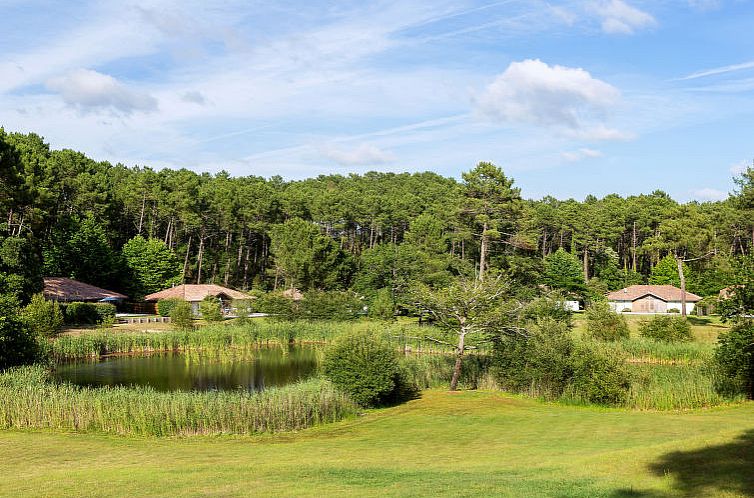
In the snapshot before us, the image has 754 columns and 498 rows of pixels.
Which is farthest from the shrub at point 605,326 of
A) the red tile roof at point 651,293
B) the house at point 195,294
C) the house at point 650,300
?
the house at point 195,294

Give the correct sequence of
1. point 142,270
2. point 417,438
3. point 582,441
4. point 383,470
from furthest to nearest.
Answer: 1. point 142,270
2. point 417,438
3. point 582,441
4. point 383,470

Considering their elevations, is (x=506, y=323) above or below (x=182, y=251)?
below

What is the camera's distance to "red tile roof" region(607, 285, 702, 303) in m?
71.1

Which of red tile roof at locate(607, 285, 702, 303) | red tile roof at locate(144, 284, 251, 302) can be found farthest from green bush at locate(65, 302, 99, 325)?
red tile roof at locate(607, 285, 702, 303)

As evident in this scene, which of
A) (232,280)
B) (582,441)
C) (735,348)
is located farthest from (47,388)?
(232,280)

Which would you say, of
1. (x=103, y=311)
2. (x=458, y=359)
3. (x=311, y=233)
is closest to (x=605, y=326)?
(x=458, y=359)

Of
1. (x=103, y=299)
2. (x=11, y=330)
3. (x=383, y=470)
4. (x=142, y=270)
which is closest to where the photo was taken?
(x=383, y=470)

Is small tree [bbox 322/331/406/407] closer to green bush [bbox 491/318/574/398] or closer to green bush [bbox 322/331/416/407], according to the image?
green bush [bbox 322/331/416/407]

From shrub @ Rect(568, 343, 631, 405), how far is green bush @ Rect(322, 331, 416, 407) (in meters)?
7.07

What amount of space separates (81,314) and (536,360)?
3784cm

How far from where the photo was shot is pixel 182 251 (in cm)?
8244

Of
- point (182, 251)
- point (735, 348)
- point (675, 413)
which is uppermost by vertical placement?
point (182, 251)

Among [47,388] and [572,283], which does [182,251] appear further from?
[47,388]

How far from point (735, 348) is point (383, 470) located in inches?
687
